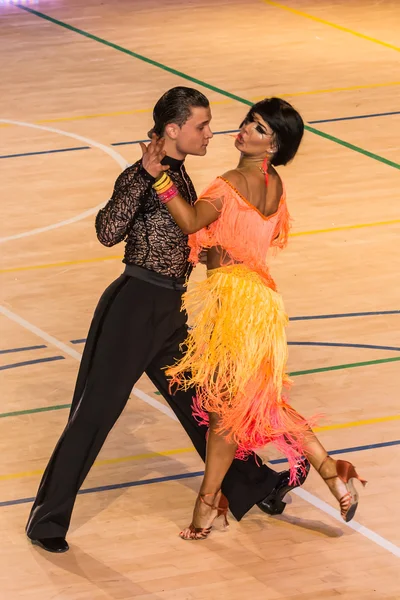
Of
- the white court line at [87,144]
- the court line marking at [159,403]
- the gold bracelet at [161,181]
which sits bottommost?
the court line marking at [159,403]

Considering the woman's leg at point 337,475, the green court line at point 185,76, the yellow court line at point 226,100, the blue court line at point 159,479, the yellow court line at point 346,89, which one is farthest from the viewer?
the yellow court line at point 346,89

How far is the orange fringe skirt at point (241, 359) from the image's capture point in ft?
17.3

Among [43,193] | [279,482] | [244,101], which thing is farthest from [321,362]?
[244,101]

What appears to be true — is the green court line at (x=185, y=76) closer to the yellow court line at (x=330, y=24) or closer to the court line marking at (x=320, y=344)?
the yellow court line at (x=330, y=24)

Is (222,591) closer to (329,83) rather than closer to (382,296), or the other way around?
(382,296)

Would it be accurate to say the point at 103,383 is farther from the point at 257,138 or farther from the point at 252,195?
the point at 257,138

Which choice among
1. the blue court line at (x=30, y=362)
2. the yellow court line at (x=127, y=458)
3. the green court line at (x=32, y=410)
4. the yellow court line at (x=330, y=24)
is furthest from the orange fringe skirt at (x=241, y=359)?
A: the yellow court line at (x=330, y=24)

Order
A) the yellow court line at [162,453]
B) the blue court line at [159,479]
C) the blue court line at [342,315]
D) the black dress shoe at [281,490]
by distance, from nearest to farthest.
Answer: the black dress shoe at [281,490] < the blue court line at [159,479] < the yellow court line at [162,453] < the blue court line at [342,315]

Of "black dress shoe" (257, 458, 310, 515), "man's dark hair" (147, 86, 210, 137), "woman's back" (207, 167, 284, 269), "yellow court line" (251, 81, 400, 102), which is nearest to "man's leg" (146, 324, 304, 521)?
"black dress shoe" (257, 458, 310, 515)

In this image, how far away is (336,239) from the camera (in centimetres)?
905

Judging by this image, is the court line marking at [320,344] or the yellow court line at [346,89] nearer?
the court line marking at [320,344]

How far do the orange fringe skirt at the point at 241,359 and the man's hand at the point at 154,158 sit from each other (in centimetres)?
51

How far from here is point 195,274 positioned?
848 cm

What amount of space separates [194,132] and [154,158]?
0.24 metres
